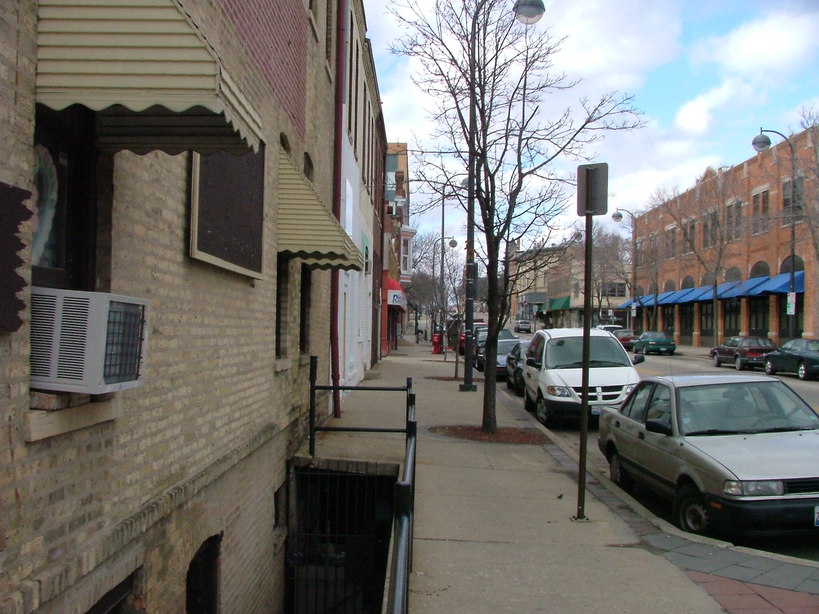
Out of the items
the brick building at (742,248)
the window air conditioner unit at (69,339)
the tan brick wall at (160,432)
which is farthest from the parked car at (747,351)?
the window air conditioner unit at (69,339)

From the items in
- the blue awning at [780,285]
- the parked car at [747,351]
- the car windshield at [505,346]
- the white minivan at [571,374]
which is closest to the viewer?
the white minivan at [571,374]

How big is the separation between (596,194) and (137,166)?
15.2 ft

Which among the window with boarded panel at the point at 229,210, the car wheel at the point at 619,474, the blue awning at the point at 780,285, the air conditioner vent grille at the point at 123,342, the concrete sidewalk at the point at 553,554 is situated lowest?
the concrete sidewalk at the point at 553,554

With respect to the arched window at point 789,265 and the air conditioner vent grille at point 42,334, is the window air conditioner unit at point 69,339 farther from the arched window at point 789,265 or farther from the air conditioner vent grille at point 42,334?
the arched window at point 789,265

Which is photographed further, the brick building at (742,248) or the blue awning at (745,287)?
the blue awning at (745,287)

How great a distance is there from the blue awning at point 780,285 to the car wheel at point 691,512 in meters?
34.0

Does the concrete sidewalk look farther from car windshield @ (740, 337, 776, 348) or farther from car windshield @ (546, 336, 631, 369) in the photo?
car windshield @ (740, 337, 776, 348)

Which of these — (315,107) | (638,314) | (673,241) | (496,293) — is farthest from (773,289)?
(315,107)

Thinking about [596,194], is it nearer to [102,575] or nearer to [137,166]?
[137,166]

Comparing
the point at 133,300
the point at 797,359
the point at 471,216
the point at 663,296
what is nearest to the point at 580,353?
the point at 471,216

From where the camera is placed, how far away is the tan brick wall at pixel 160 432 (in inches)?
119

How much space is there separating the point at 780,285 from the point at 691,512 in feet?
120

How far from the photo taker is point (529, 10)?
10180 millimetres

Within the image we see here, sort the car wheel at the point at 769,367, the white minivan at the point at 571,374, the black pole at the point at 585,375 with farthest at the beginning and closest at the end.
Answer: the car wheel at the point at 769,367, the white minivan at the point at 571,374, the black pole at the point at 585,375
